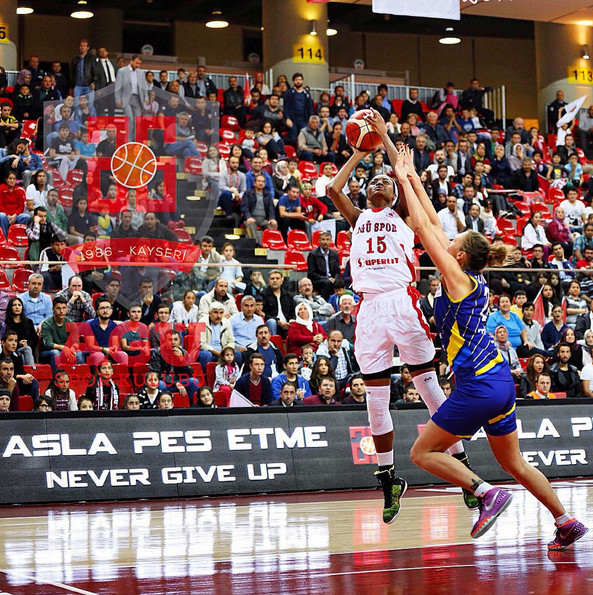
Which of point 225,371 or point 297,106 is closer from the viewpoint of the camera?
point 225,371

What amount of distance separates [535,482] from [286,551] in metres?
1.63

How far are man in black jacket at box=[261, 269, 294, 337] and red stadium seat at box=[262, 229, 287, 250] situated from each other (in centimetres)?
280

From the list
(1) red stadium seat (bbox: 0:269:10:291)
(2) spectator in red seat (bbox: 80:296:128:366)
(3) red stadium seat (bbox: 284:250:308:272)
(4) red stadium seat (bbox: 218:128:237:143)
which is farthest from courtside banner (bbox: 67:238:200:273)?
(4) red stadium seat (bbox: 218:128:237:143)

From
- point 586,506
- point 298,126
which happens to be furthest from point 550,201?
point 586,506

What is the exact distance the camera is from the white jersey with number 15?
7.83m

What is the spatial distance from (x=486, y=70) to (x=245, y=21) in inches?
348

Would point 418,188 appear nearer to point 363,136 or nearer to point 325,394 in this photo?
point 363,136

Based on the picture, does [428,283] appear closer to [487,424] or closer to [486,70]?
[487,424]

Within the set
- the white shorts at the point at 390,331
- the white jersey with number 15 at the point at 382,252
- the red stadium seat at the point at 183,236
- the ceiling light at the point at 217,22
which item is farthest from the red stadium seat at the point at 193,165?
the ceiling light at the point at 217,22

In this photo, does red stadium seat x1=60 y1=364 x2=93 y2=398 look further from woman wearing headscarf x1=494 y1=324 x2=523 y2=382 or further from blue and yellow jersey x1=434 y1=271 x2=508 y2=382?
blue and yellow jersey x1=434 y1=271 x2=508 y2=382

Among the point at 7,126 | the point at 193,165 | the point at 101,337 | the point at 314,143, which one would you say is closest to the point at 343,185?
the point at 101,337

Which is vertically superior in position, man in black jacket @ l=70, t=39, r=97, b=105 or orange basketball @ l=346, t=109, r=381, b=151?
man in black jacket @ l=70, t=39, r=97, b=105

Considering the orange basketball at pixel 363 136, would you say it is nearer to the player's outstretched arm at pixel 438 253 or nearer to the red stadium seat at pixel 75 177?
the player's outstretched arm at pixel 438 253

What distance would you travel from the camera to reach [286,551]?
22.1 ft
